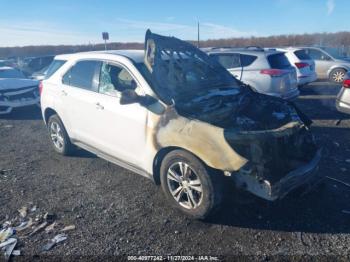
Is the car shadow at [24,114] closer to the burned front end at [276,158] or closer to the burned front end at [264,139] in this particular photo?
the burned front end at [264,139]

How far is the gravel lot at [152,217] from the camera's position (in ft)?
10.5

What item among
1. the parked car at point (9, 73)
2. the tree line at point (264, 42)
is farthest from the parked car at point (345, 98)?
the tree line at point (264, 42)

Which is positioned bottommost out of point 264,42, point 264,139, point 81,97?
point 264,139

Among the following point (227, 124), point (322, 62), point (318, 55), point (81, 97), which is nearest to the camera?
point (227, 124)

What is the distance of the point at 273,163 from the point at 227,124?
0.70 metres

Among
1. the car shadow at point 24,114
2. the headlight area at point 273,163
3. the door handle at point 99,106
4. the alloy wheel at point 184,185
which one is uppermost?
the door handle at point 99,106

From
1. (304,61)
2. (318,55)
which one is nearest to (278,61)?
(304,61)

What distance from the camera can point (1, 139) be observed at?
750cm

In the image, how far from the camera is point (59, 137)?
229 inches

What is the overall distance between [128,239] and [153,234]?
28 cm

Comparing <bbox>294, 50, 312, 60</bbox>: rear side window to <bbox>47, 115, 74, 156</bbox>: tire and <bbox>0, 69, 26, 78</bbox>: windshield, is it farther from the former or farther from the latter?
<bbox>0, 69, 26, 78</bbox>: windshield

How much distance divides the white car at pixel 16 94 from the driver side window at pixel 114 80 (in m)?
6.21

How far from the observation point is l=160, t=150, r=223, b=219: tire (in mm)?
3414

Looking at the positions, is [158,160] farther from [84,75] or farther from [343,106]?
[343,106]
